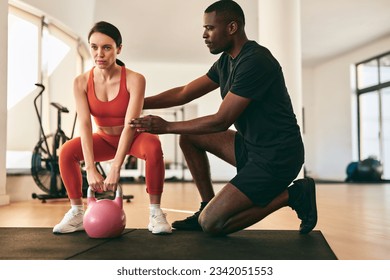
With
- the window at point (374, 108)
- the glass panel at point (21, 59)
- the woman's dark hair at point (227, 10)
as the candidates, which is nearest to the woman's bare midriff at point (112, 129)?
the woman's dark hair at point (227, 10)

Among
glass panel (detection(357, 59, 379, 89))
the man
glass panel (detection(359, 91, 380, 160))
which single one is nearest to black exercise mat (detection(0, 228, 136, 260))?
the man

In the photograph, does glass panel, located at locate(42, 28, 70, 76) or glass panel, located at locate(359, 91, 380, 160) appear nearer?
glass panel, located at locate(42, 28, 70, 76)

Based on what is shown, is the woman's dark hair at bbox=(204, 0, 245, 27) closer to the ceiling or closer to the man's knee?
the man's knee

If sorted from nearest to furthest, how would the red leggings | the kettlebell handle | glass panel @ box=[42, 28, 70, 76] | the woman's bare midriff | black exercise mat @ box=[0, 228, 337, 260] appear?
black exercise mat @ box=[0, 228, 337, 260] < the kettlebell handle < the red leggings < the woman's bare midriff < glass panel @ box=[42, 28, 70, 76]

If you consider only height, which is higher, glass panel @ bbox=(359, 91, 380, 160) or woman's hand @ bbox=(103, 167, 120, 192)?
glass panel @ bbox=(359, 91, 380, 160)

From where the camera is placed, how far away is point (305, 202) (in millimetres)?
1977

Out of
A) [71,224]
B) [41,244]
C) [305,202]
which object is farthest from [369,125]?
[41,244]

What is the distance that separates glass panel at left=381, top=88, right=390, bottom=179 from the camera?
28.4 feet

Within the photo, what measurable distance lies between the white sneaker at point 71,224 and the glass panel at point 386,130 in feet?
25.7

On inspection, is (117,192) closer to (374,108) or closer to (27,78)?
(27,78)

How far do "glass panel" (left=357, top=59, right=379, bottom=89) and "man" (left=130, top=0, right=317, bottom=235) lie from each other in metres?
7.83

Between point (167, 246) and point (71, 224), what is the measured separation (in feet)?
1.96

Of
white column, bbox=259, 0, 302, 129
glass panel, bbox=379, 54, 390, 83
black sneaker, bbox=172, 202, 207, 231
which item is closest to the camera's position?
black sneaker, bbox=172, 202, 207, 231

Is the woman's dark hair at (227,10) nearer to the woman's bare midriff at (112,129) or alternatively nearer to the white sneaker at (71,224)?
the woman's bare midriff at (112,129)
